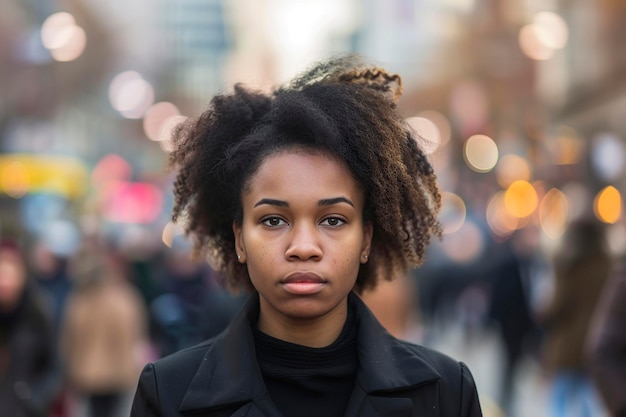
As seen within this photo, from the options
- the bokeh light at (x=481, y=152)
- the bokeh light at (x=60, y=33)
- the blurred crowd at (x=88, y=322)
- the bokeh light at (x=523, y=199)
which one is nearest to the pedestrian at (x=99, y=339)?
the blurred crowd at (x=88, y=322)

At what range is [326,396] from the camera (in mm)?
3629

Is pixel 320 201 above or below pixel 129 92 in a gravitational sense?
above

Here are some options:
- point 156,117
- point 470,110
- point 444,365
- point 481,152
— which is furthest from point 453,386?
point 156,117

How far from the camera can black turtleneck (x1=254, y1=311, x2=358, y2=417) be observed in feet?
11.8

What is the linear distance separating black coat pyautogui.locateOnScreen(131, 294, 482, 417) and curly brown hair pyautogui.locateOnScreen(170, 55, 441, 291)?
1.03 ft

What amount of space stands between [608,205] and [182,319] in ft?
11.9

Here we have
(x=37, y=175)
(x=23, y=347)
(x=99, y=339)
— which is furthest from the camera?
(x=37, y=175)

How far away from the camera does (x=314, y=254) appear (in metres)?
3.49

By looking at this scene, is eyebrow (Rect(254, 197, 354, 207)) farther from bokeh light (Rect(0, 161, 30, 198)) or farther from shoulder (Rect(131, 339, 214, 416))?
bokeh light (Rect(0, 161, 30, 198))

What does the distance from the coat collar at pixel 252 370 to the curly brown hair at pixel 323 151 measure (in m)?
0.30

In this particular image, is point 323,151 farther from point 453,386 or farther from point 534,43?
point 534,43

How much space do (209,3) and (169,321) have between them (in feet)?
329

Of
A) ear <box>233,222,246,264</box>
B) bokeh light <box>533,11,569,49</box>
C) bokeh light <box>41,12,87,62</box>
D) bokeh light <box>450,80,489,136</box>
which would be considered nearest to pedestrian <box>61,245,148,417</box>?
ear <box>233,222,246,264</box>

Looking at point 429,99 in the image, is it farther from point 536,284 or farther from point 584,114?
point 536,284
